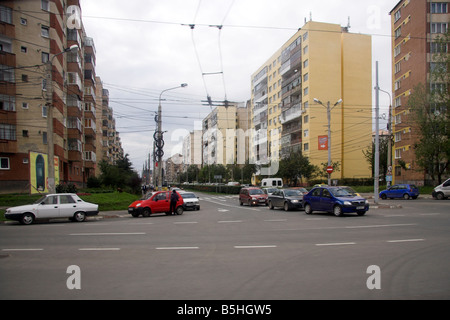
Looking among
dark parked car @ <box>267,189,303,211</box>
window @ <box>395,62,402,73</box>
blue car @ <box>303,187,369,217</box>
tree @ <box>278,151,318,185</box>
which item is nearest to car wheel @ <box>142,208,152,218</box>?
dark parked car @ <box>267,189,303,211</box>

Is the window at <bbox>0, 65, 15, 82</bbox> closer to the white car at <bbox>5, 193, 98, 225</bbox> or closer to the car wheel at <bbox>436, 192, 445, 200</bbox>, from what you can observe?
the white car at <bbox>5, 193, 98, 225</bbox>

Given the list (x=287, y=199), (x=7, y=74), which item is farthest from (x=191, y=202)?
(x=7, y=74)

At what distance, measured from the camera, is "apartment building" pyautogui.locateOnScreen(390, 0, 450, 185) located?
48156mm

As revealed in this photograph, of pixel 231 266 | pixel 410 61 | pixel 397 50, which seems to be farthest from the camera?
pixel 397 50

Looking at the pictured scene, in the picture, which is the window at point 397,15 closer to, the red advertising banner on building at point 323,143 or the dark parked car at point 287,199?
the red advertising banner on building at point 323,143

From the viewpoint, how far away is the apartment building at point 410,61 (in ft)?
158

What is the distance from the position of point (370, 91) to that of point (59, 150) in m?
53.1

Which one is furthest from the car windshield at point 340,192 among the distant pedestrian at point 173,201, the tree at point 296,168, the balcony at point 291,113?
the balcony at point 291,113

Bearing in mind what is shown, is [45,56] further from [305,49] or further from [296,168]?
[305,49]

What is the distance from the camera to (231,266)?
7371 mm

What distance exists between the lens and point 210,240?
11219mm

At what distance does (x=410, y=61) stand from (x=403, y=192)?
24910 mm

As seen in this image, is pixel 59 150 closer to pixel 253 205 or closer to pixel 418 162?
pixel 253 205

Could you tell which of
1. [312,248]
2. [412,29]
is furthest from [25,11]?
[412,29]
